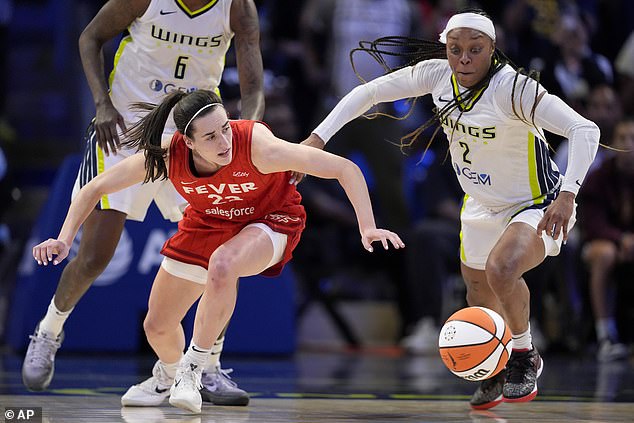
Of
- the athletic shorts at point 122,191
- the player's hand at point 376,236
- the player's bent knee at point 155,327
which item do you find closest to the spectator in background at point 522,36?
the athletic shorts at point 122,191

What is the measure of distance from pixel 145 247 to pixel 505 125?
14.2 ft

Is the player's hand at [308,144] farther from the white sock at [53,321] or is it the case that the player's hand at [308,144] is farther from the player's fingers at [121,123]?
the white sock at [53,321]

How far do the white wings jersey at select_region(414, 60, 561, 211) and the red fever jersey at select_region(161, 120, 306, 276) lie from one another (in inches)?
35.4

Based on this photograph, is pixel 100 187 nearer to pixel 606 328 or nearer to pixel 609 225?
pixel 606 328

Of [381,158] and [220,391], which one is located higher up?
[381,158]

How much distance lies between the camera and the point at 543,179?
6023 millimetres

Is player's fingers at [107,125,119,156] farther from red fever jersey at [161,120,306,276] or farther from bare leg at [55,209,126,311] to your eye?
red fever jersey at [161,120,306,276]

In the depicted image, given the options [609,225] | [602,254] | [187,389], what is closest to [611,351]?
[602,254]

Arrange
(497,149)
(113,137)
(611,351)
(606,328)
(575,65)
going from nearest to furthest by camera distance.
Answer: (497,149), (113,137), (611,351), (606,328), (575,65)

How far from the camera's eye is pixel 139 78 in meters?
6.57

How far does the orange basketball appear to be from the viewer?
5.62 meters

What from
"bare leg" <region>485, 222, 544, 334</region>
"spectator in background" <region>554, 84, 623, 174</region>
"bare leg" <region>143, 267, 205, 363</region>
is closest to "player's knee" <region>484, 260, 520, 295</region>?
"bare leg" <region>485, 222, 544, 334</region>

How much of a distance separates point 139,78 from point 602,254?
219 inches

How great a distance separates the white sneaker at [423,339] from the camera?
10.6m
